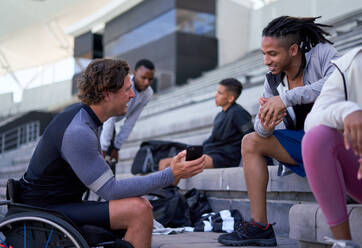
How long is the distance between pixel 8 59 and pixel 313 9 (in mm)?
17830

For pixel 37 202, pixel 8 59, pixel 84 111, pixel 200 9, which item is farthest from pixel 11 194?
pixel 8 59

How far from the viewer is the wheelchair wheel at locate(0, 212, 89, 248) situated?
5.22 ft

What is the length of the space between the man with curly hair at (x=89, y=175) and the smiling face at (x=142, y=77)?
2045 mm

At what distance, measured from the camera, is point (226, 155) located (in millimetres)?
3703

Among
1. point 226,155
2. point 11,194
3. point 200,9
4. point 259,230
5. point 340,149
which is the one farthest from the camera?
point 200,9

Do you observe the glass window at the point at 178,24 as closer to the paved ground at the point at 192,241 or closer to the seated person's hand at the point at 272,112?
the paved ground at the point at 192,241

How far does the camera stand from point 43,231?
1.66m

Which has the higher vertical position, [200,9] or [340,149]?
[200,9]

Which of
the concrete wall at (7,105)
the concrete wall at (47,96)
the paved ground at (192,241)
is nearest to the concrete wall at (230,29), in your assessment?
the concrete wall at (47,96)

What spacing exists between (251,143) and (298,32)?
64 centimetres

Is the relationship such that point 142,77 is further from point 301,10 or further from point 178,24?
point 178,24

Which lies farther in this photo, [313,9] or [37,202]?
[313,9]

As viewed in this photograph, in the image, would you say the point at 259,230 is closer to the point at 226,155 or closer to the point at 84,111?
the point at 84,111

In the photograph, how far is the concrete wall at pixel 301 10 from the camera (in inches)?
257
